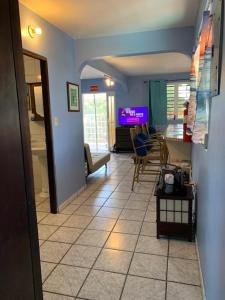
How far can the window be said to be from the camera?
7.14 m

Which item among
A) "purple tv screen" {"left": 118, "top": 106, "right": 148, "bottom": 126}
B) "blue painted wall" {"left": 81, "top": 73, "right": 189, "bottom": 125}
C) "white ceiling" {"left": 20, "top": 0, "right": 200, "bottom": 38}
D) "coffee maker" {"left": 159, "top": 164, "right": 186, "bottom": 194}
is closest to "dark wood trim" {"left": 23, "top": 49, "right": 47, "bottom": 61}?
"white ceiling" {"left": 20, "top": 0, "right": 200, "bottom": 38}

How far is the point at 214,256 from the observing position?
4.02ft

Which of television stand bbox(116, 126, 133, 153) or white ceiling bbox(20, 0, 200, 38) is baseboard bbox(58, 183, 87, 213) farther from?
television stand bbox(116, 126, 133, 153)

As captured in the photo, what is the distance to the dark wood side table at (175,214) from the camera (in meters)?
2.24

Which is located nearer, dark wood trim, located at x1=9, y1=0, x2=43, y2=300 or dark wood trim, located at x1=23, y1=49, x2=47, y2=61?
dark wood trim, located at x1=9, y1=0, x2=43, y2=300

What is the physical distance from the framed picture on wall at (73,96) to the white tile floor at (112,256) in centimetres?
139

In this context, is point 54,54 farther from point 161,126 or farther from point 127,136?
point 161,126

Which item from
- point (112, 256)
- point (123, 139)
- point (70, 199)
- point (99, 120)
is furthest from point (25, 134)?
point (99, 120)

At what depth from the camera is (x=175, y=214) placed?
2.29 meters

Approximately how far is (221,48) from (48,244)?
217 centimetres

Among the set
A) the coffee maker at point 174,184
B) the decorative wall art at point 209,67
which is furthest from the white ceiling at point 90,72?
the decorative wall art at point 209,67

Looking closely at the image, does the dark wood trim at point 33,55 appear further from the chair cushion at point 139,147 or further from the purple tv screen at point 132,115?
the purple tv screen at point 132,115

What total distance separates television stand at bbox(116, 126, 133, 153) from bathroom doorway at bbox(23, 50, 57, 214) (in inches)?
140

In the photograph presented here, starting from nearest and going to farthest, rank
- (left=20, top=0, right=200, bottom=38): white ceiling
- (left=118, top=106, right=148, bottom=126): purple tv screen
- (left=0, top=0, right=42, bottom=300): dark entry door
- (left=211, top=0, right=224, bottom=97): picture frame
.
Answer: (left=0, top=0, right=42, bottom=300): dark entry door
(left=211, top=0, right=224, bottom=97): picture frame
(left=20, top=0, right=200, bottom=38): white ceiling
(left=118, top=106, right=148, bottom=126): purple tv screen
